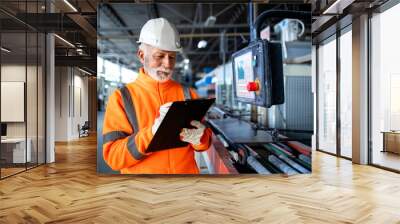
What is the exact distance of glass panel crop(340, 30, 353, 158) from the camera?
7.89 meters

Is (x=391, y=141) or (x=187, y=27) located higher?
(x=187, y=27)

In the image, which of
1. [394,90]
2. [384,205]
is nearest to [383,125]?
[394,90]

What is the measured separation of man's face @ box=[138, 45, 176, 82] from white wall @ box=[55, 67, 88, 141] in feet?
11.7

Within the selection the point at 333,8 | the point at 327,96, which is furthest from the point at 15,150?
the point at 327,96

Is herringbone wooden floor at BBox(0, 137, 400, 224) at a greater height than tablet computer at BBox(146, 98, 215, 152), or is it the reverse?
tablet computer at BBox(146, 98, 215, 152)

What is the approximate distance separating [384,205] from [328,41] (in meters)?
5.61

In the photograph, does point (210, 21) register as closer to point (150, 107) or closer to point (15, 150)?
point (150, 107)

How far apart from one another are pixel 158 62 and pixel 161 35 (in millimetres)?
391

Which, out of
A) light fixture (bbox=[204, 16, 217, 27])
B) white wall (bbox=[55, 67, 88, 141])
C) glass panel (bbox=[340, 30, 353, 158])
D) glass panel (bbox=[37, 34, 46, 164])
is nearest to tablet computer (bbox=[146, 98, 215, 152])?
light fixture (bbox=[204, 16, 217, 27])

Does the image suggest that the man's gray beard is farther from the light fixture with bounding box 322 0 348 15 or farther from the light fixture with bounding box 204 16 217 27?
the light fixture with bounding box 322 0 348 15

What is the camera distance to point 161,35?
5.42 meters

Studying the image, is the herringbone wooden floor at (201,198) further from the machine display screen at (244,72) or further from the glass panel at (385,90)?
the machine display screen at (244,72)

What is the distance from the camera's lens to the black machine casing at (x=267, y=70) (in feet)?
17.9

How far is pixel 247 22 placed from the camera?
550cm
